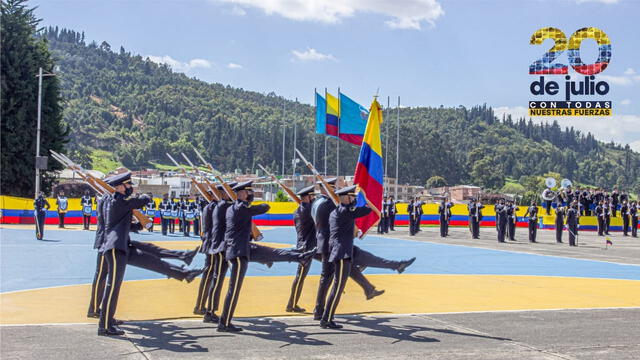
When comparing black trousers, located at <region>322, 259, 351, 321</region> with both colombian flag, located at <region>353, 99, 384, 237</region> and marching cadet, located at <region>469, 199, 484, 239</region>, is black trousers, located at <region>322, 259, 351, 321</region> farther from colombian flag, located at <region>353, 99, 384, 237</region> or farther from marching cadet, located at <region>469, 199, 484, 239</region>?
marching cadet, located at <region>469, 199, 484, 239</region>

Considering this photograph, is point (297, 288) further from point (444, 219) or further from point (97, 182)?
point (444, 219)

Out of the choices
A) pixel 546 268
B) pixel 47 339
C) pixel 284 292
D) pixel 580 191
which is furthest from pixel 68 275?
pixel 580 191

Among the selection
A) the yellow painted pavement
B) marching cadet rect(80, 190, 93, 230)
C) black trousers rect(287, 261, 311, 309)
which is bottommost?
the yellow painted pavement

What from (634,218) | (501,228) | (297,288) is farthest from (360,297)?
(634,218)

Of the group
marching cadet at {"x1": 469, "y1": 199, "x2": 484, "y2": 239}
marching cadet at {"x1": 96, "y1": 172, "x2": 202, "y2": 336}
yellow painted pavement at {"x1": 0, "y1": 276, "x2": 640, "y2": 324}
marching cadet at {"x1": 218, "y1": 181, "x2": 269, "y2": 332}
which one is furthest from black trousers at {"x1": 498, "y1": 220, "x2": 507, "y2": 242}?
marching cadet at {"x1": 96, "y1": 172, "x2": 202, "y2": 336}

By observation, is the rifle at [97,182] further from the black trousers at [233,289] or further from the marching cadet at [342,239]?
the marching cadet at [342,239]

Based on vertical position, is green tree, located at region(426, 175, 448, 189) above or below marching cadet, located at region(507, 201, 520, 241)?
above

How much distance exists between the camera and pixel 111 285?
8492 mm

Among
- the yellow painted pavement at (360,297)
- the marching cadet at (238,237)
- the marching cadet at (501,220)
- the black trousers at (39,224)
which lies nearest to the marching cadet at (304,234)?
the yellow painted pavement at (360,297)

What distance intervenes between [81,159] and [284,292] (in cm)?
16428

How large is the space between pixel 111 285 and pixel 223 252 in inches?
63.0

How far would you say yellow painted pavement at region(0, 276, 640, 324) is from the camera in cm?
1025

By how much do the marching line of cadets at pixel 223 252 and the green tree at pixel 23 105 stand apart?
126 feet

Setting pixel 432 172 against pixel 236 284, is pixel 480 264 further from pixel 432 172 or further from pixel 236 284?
pixel 432 172
